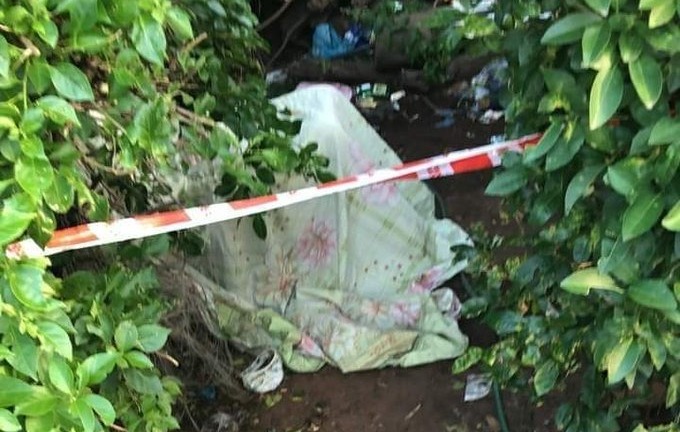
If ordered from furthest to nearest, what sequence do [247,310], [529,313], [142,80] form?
[247,310] → [529,313] → [142,80]

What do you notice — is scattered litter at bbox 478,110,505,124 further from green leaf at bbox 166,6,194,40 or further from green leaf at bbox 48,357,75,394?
green leaf at bbox 48,357,75,394

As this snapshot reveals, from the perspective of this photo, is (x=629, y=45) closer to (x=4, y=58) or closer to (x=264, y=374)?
(x=4, y=58)

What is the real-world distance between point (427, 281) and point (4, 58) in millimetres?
2288

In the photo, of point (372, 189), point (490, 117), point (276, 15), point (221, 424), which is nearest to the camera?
point (221, 424)

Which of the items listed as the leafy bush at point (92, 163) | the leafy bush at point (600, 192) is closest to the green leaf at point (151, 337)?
the leafy bush at point (92, 163)

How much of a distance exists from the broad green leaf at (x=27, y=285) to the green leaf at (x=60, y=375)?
0.13 meters

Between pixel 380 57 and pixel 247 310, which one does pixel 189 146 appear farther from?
pixel 380 57

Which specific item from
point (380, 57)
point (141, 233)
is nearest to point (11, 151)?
point (141, 233)

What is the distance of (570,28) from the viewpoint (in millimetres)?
1436

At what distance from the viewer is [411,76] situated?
5074 mm

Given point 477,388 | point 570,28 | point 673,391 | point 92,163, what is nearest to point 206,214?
point 92,163

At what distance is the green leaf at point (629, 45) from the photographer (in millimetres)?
1401

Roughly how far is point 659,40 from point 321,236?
6.96 feet

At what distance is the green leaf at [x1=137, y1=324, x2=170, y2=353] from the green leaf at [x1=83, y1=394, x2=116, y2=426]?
19cm
